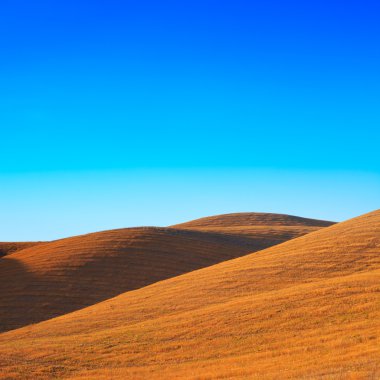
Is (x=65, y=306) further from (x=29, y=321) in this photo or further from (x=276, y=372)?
(x=276, y=372)

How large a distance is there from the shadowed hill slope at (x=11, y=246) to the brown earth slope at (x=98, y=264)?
7031mm

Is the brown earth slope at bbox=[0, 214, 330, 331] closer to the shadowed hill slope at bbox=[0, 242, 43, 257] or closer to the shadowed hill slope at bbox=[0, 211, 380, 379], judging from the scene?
the shadowed hill slope at bbox=[0, 242, 43, 257]

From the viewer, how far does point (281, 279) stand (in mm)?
31969

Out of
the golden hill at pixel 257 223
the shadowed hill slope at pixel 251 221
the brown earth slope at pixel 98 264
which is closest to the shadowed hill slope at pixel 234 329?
the brown earth slope at pixel 98 264

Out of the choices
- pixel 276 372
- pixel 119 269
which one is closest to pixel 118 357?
pixel 276 372

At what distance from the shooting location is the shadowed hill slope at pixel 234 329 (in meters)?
18.2

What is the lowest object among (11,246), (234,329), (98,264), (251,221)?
(234,329)

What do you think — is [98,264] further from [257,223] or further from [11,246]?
[257,223]

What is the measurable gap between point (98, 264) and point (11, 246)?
21.8 metres

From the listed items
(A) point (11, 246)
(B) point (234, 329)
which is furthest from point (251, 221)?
(B) point (234, 329)

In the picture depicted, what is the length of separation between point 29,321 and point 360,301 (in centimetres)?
2313

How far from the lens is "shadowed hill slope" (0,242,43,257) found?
2454 inches

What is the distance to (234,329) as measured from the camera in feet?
76.2

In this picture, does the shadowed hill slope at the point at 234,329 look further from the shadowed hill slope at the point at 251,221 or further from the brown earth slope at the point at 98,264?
the shadowed hill slope at the point at 251,221
